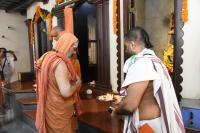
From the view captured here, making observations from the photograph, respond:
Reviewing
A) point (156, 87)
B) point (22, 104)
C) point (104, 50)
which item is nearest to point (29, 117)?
point (22, 104)

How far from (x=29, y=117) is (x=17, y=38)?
16.3ft

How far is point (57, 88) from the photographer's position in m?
1.97

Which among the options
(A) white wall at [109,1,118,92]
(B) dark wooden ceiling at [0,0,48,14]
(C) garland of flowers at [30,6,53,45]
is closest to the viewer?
(A) white wall at [109,1,118,92]

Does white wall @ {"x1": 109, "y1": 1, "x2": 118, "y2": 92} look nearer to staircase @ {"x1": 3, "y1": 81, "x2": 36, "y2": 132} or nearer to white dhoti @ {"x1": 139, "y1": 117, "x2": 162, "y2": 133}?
staircase @ {"x1": 3, "y1": 81, "x2": 36, "y2": 132}

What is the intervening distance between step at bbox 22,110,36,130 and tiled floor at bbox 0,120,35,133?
0.07 m

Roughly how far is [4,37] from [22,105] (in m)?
4.33

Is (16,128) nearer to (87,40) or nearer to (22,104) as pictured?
(22,104)

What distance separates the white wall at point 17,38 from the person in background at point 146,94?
735 cm

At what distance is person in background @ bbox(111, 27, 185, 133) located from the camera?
146 centimetres

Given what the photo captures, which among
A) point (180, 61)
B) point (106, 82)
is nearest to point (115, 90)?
point (106, 82)

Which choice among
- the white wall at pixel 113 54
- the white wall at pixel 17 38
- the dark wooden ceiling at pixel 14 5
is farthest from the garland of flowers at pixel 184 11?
the white wall at pixel 17 38

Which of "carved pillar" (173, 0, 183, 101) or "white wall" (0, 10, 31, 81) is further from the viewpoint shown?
"white wall" (0, 10, 31, 81)

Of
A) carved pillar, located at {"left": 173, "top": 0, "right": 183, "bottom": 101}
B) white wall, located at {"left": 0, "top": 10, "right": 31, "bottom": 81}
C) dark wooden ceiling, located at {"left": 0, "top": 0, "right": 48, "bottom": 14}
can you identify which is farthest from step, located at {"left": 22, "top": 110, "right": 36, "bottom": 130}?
white wall, located at {"left": 0, "top": 10, "right": 31, "bottom": 81}

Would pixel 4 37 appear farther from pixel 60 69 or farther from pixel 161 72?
pixel 161 72
